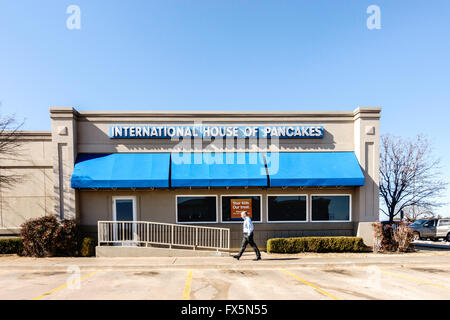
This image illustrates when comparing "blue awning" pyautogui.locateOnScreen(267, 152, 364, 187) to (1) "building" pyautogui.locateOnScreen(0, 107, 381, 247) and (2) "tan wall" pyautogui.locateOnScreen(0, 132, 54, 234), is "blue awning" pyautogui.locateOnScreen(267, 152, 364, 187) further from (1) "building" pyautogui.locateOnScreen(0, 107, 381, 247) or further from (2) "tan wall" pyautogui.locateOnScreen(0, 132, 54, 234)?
(2) "tan wall" pyautogui.locateOnScreen(0, 132, 54, 234)

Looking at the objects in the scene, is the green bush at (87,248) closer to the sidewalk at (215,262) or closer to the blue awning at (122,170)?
the sidewalk at (215,262)

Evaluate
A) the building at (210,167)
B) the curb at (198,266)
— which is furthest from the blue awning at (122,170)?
the curb at (198,266)

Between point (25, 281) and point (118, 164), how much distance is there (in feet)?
18.2

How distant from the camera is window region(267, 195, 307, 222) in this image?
505 inches

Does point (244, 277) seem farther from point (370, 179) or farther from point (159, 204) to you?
point (370, 179)

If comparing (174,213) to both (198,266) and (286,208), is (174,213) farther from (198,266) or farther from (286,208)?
(286,208)

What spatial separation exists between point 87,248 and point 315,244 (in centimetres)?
962

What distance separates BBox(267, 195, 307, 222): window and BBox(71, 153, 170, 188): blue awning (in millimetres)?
5037

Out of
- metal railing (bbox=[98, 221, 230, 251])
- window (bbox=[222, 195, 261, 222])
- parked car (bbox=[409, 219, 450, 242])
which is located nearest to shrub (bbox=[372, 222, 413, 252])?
window (bbox=[222, 195, 261, 222])

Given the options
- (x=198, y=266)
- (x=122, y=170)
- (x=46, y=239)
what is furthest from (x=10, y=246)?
(x=198, y=266)

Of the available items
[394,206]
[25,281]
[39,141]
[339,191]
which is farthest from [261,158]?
[394,206]

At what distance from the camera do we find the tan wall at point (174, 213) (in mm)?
12367

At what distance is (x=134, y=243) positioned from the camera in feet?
38.8

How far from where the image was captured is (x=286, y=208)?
42.3 feet
